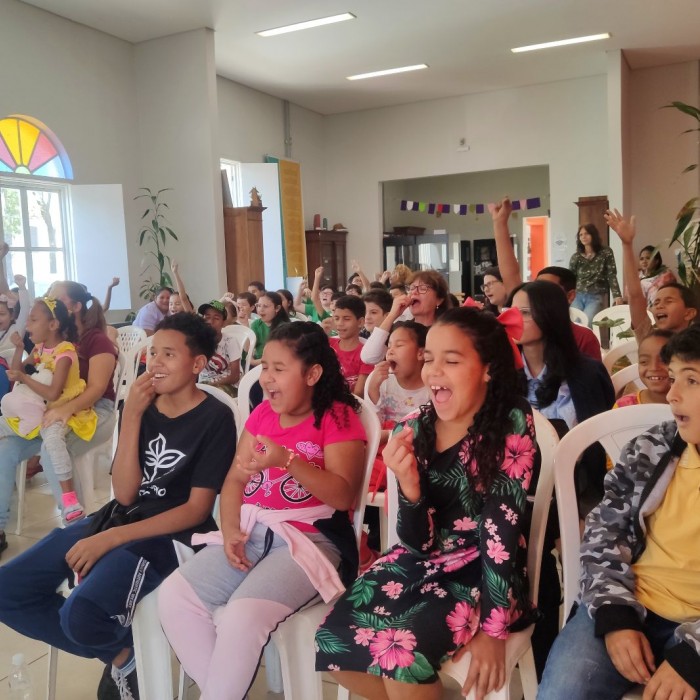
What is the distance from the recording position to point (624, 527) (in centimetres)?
140

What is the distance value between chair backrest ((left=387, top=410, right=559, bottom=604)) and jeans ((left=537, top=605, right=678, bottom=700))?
0.18 m

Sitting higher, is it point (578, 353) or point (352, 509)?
point (578, 353)

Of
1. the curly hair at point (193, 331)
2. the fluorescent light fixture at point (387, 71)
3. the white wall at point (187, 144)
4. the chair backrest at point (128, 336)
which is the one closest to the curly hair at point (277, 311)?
the chair backrest at point (128, 336)

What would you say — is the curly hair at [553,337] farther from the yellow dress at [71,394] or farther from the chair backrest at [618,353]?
the yellow dress at [71,394]

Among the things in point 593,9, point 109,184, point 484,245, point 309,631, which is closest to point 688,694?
point 309,631

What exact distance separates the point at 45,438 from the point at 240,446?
5.32 feet

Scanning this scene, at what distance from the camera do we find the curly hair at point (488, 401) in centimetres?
144

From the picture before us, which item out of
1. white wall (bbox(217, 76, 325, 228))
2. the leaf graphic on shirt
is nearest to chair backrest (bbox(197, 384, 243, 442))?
the leaf graphic on shirt

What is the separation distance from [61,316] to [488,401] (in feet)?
7.82

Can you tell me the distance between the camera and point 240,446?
1.78m

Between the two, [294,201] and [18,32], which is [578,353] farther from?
[294,201]

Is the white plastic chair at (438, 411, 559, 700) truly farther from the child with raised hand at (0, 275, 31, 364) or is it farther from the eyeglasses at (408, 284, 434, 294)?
the child with raised hand at (0, 275, 31, 364)

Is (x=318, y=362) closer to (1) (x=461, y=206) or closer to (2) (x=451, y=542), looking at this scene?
(2) (x=451, y=542)

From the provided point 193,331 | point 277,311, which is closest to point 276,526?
point 193,331
